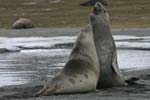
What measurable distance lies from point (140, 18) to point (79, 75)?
3668cm

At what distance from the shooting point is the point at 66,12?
57125mm

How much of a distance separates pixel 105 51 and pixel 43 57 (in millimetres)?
8871

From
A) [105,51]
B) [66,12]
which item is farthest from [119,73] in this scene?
[66,12]

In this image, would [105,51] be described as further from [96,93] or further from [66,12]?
[66,12]

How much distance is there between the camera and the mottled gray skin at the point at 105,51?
12688 mm

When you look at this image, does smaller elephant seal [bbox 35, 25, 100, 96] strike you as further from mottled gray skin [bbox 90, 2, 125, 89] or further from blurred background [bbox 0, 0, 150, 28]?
blurred background [bbox 0, 0, 150, 28]

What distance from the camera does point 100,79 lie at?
12633 mm

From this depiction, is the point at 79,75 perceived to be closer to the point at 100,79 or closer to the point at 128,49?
the point at 100,79

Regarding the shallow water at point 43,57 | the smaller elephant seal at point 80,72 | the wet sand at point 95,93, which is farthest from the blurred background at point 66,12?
the smaller elephant seal at point 80,72

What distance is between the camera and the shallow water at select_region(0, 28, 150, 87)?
1653 centimetres

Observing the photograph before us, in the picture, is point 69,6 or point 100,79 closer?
point 100,79

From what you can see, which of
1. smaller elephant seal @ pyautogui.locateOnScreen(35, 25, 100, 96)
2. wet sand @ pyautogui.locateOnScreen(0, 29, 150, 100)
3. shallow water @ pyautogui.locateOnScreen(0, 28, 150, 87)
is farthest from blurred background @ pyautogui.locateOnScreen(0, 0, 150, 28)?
smaller elephant seal @ pyautogui.locateOnScreen(35, 25, 100, 96)

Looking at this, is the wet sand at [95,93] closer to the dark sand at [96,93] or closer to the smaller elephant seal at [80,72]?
the dark sand at [96,93]

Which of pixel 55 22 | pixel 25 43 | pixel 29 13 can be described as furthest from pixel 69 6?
pixel 25 43
